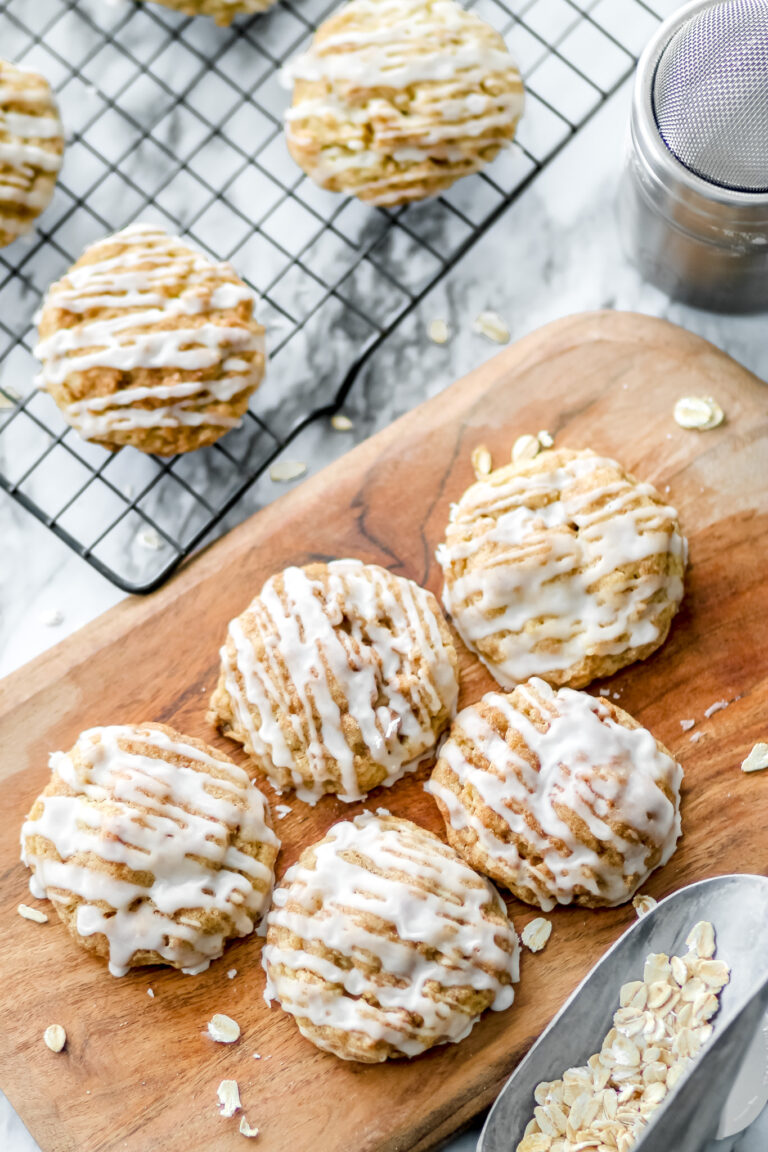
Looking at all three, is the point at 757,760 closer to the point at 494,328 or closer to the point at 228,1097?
the point at 494,328

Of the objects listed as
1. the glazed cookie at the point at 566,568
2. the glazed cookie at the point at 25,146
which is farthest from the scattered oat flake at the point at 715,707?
the glazed cookie at the point at 25,146

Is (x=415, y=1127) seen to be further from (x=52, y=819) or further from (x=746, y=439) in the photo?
(x=746, y=439)

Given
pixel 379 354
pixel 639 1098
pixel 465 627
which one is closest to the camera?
pixel 639 1098

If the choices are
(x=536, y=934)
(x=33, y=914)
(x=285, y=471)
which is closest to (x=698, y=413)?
(x=285, y=471)

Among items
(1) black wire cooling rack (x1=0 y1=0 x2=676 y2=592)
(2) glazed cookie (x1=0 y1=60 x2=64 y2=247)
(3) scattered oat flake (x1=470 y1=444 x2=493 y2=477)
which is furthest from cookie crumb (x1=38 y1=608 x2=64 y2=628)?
(3) scattered oat flake (x1=470 y1=444 x2=493 y2=477)

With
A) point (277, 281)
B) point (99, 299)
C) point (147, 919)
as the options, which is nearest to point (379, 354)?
point (277, 281)

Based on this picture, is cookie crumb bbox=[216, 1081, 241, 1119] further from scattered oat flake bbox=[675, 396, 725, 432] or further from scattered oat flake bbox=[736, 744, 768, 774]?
scattered oat flake bbox=[675, 396, 725, 432]
